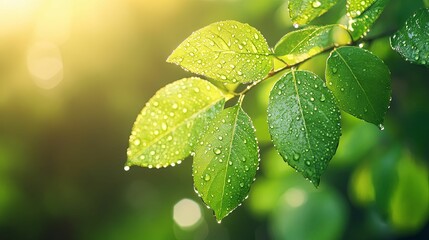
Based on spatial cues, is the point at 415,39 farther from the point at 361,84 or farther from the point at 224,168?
the point at 224,168

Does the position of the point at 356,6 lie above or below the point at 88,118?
above

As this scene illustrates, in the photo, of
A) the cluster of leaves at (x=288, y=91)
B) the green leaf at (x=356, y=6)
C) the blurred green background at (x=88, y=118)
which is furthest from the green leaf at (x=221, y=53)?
the blurred green background at (x=88, y=118)

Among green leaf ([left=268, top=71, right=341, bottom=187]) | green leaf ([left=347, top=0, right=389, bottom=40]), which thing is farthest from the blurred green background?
green leaf ([left=268, top=71, right=341, bottom=187])

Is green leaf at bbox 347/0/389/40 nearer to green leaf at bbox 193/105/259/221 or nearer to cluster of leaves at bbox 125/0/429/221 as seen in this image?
cluster of leaves at bbox 125/0/429/221

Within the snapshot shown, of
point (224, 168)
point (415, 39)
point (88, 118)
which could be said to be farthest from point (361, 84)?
point (88, 118)

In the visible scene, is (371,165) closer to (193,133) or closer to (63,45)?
(193,133)
